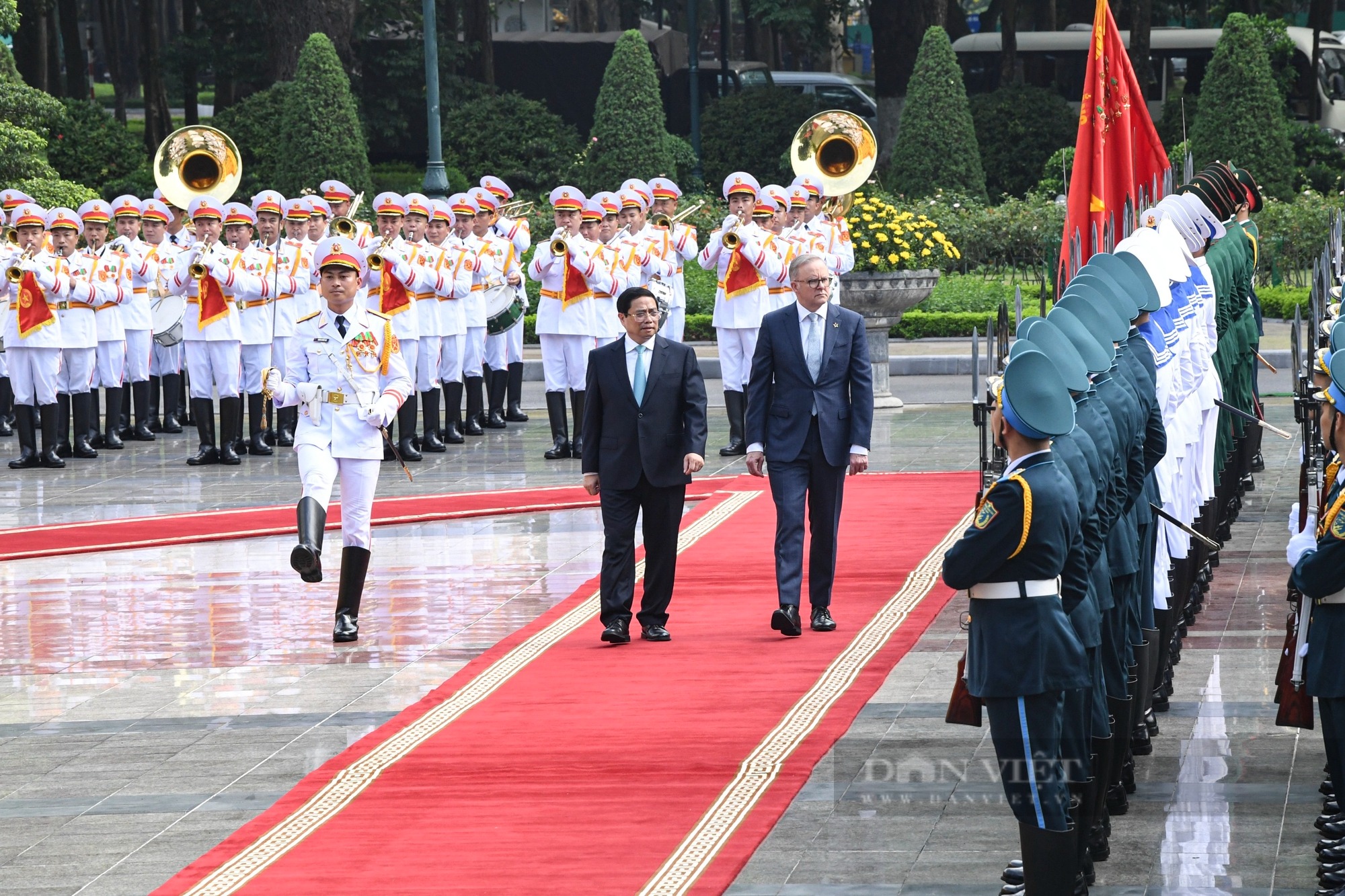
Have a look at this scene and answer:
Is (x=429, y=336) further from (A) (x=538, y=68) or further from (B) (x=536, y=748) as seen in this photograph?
(A) (x=538, y=68)

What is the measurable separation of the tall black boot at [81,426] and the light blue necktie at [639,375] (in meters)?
8.69

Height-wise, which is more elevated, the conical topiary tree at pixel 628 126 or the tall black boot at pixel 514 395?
the conical topiary tree at pixel 628 126

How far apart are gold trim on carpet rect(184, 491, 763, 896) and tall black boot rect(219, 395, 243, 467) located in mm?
6481

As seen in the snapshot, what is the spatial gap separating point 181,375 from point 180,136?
2.26 m

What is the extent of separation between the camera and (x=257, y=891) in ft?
20.8

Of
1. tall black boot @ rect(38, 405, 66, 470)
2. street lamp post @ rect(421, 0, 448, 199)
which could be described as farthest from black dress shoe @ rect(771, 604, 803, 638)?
street lamp post @ rect(421, 0, 448, 199)

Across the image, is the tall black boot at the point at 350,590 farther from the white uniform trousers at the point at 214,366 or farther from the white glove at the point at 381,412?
the white uniform trousers at the point at 214,366

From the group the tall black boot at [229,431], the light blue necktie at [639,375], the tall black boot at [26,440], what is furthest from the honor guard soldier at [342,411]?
the tall black boot at [26,440]

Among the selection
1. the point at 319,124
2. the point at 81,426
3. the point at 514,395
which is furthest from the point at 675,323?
the point at 319,124

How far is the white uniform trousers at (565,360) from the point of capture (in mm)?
16656

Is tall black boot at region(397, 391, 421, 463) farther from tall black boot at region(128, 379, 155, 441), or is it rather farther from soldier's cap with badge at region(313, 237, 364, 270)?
tall black boot at region(128, 379, 155, 441)

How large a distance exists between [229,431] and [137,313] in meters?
2.10

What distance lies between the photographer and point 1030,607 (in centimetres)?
575

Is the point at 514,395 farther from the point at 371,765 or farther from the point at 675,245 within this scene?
the point at 371,765
